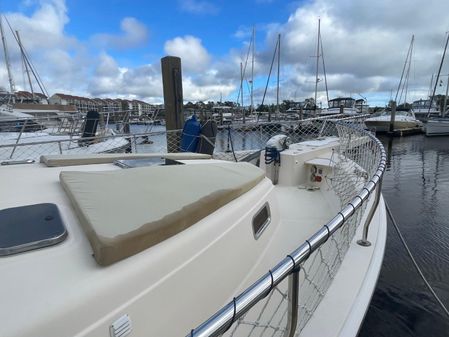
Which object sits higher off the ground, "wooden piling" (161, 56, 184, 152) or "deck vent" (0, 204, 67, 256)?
"wooden piling" (161, 56, 184, 152)

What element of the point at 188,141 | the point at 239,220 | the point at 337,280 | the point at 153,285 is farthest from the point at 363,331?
the point at 188,141

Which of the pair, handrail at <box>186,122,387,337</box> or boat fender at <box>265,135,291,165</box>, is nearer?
handrail at <box>186,122,387,337</box>

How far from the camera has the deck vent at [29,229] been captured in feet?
3.27

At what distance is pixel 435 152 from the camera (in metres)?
16.2

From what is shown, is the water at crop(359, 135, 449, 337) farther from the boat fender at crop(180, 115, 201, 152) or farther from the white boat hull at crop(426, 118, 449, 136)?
the white boat hull at crop(426, 118, 449, 136)

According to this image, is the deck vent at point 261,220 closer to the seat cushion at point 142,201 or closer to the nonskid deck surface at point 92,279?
the seat cushion at point 142,201

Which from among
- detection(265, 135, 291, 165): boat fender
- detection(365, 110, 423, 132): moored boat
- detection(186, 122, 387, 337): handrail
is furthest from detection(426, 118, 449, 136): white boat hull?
detection(186, 122, 387, 337): handrail

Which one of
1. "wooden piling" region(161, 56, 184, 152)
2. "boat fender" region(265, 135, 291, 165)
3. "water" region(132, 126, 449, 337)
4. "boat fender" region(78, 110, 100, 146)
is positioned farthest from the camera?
"boat fender" region(78, 110, 100, 146)

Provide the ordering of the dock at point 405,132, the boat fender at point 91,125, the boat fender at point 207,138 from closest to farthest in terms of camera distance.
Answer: the boat fender at point 207,138 < the boat fender at point 91,125 < the dock at point 405,132

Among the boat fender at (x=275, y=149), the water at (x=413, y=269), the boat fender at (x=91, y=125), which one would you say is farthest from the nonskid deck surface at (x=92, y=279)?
the boat fender at (x=91, y=125)

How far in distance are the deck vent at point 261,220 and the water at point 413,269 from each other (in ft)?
5.28

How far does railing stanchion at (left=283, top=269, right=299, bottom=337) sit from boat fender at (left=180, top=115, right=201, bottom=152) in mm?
3827

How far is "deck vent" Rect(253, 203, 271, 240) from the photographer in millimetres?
1949

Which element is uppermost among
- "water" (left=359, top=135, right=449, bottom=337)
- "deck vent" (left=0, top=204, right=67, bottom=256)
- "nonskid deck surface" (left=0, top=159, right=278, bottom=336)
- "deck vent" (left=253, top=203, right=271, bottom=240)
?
"deck vent" (left=0, top=204, right=67, bottom=256)
